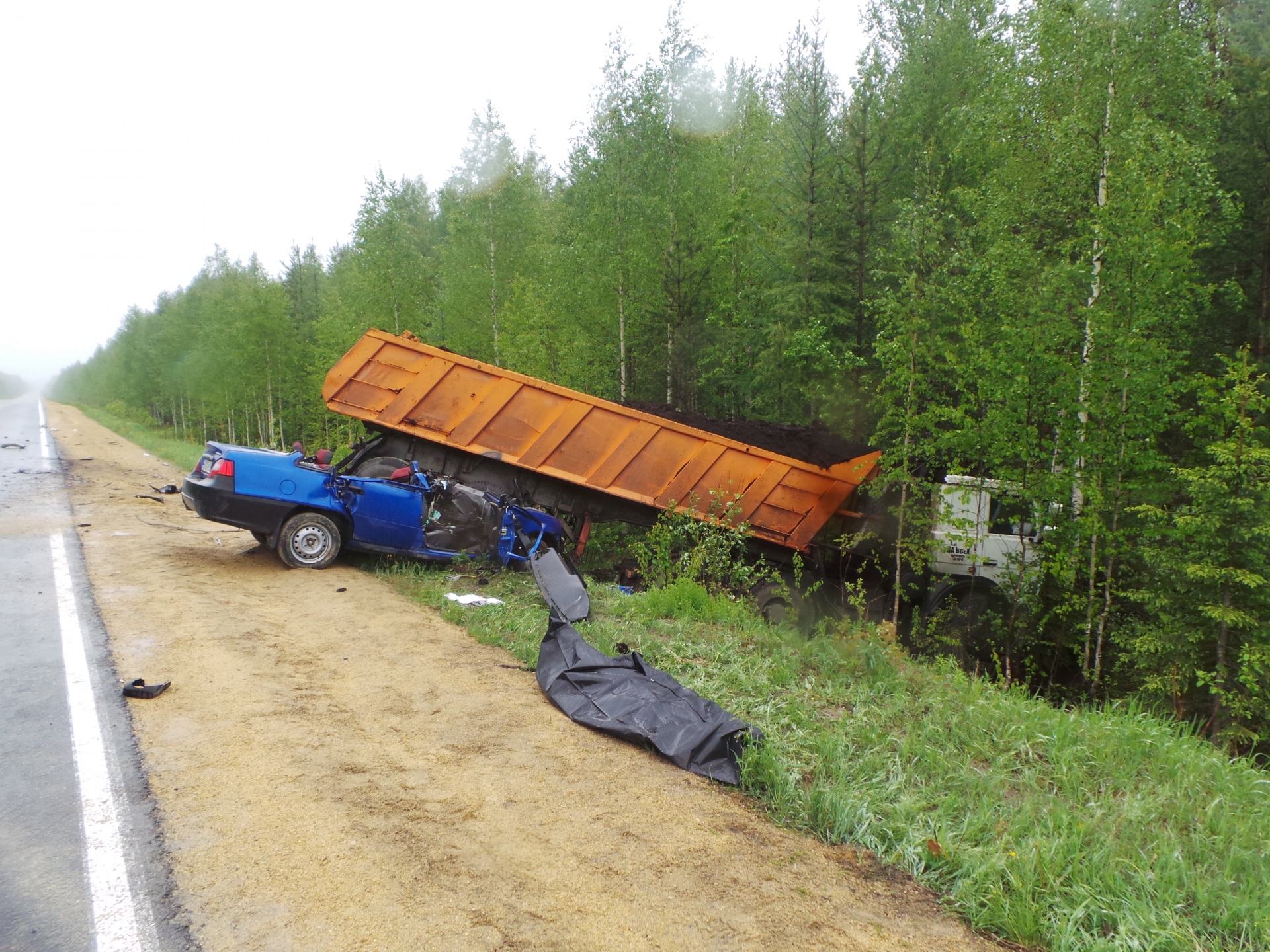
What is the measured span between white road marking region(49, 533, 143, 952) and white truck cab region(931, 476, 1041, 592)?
25.9ft

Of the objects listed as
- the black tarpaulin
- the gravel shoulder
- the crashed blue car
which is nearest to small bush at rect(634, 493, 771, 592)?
the crashed blue car

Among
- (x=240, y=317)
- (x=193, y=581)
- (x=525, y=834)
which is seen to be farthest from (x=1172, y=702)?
(x=240, y=317)

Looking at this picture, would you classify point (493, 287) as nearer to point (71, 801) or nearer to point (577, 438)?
point (577, 438)

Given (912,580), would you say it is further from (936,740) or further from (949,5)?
(949,5)

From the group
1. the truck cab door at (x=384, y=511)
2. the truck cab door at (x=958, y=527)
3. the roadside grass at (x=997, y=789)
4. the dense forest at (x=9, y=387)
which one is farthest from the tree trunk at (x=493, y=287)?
the dense forest at (x=9, y=387)

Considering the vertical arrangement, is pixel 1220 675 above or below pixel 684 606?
below

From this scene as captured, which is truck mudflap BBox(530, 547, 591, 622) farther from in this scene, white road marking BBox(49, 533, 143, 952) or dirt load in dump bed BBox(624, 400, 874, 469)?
dirt load in dump bed BBox(624, 400, 874, 469)

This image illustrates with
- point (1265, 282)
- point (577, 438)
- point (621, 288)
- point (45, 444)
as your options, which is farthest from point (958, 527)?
point (45, 444)

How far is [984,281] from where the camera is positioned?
1050cm

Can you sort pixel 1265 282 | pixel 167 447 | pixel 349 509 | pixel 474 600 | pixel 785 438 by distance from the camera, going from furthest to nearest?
pixel 167 447
pixel 1265 282
pixel 785 438
pixel 349 509
pixel 474 600

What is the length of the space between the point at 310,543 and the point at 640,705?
5299mm

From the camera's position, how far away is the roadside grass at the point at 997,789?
3.03m

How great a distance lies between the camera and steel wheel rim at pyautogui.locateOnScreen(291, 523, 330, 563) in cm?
838

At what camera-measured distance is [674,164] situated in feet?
53.4
